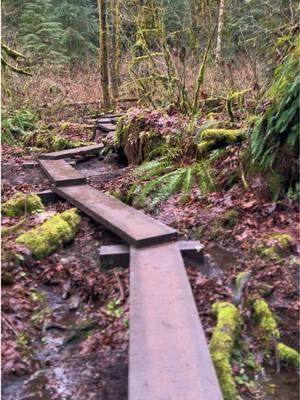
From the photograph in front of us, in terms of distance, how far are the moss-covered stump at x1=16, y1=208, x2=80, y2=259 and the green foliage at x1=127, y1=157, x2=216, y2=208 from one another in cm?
129

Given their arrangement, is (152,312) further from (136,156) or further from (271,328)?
(136,156)

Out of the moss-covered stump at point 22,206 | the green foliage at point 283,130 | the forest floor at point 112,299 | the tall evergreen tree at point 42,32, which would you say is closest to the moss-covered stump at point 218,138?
the green foliage at point 283,130

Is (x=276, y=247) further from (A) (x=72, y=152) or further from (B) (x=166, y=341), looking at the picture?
(A) (x=72, y=152)

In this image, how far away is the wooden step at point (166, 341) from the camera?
2.66 metres

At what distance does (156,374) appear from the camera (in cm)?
279

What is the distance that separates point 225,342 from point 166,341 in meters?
0.62

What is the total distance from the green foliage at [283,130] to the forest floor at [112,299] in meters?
0.34

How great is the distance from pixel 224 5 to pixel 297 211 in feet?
38.9

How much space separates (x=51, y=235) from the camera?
17.9ft

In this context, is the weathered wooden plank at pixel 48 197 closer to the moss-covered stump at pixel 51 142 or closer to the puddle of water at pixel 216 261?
the puddle of water at pixel 216 261

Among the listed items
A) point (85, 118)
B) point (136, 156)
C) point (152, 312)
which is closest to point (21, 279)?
point (152, 312)

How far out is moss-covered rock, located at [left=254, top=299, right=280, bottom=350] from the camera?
12.0 ft

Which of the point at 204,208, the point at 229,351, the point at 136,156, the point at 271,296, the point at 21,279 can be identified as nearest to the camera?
the point at 229,351

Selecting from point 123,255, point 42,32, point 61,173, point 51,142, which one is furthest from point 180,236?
point 42,32
